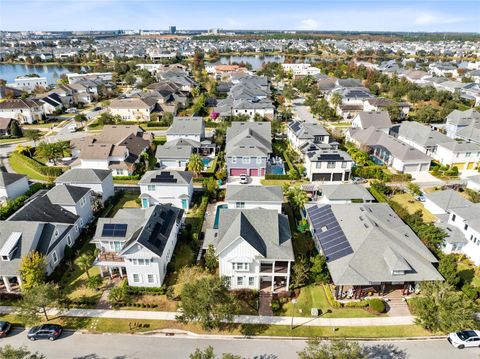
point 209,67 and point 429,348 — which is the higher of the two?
point 209,67

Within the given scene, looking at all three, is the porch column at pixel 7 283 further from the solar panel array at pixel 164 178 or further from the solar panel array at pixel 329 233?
the solar panel array at pixel 329 233

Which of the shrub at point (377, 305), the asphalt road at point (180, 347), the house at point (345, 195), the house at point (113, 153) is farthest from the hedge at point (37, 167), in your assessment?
the shrub at point (377, 305)

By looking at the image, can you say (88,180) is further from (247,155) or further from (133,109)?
(133,109)

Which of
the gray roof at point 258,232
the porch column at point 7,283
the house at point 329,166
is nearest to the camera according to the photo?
the gray roof at point 258,232

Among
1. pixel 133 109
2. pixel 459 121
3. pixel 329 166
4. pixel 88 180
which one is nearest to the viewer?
pixel 88 180

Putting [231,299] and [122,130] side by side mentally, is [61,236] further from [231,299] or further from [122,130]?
[122,130]

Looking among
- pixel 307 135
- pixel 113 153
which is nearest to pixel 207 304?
pixel 113 153

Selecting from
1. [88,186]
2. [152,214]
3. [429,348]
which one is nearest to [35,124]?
[88,186]
